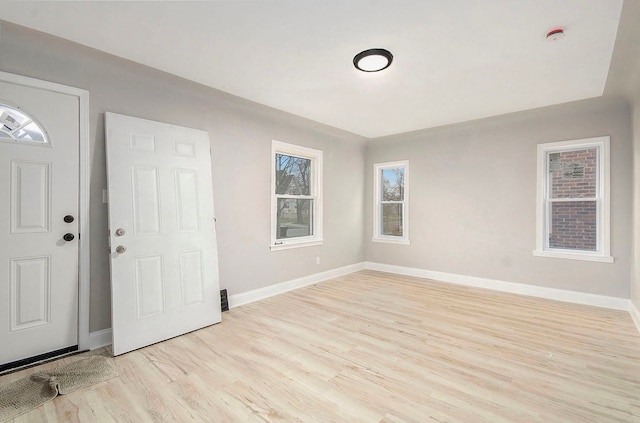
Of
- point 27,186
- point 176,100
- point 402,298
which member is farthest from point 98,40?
point 402,298

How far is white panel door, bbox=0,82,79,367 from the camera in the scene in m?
2.26

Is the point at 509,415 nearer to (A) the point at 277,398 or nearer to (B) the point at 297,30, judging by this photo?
(A) the point at 277,398

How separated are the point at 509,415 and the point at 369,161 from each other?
4.80 m

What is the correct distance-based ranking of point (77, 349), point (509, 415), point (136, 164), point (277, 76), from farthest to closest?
point (277, 76) → point (136, 164) → point (77, 349) → point (509, 415)

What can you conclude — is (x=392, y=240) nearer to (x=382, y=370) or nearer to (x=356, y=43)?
(x=382, y=370)

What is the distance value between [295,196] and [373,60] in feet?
8.33

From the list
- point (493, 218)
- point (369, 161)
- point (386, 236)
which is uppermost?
point (369, 161)

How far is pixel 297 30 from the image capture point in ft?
7.34

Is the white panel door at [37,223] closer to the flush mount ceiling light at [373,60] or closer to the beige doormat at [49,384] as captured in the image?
the beige doormat at [49,384]

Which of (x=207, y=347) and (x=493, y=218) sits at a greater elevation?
(x=493, y=218)

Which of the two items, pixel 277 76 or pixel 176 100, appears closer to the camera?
pixel 277 76

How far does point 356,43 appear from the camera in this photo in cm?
239

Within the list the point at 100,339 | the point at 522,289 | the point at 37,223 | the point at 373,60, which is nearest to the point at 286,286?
the point at 100,339

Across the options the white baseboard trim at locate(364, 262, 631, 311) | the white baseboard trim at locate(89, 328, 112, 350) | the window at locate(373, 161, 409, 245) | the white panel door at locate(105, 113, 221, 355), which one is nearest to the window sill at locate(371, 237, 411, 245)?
the window at locate(373, 161, 409, 245)
